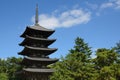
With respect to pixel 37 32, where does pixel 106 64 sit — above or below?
below

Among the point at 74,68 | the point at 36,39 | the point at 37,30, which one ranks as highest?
the point at 37,30

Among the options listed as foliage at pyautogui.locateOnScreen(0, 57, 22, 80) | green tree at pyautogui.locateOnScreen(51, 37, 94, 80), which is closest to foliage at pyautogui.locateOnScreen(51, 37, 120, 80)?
green tree at pyautogui.locateOnScreen(51, 37, 94, 80)

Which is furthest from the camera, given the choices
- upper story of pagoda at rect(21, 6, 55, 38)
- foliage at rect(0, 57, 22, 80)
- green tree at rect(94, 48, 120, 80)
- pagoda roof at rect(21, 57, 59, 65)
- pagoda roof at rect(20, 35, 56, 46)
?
foliage at rect(0, 57, 22, 80)

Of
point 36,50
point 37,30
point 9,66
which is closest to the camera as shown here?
point 36,50

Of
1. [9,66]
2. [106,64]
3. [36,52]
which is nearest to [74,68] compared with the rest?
[106,64]

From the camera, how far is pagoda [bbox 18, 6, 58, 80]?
157 ft

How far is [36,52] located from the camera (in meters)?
50.3

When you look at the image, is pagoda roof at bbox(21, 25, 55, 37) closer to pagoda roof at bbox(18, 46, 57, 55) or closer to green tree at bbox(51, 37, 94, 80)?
pagoda roof at bbox(18, 46, 57, 55)

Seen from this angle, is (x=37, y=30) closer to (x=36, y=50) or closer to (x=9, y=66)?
(x=36, y=50)

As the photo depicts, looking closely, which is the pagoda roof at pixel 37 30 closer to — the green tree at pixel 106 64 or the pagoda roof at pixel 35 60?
the pagoda roof at pixel 35 60

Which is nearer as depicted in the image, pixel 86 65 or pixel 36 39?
pixel 36 39

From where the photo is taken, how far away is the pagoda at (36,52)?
47.7 meters

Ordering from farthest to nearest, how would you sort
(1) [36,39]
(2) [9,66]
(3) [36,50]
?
(2) [9,66] < (1) [36,39] < (3) [36,50]

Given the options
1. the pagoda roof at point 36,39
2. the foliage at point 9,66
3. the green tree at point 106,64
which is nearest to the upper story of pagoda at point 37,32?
the pagoda roof at point 36,39
